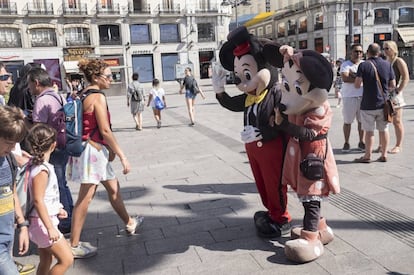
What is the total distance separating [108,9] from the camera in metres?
38.1

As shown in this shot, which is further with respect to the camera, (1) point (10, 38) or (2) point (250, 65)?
(1) point (10, 38)

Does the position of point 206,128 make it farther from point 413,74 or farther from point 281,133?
point 413,74

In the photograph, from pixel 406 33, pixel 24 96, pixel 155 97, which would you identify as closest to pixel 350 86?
pixel 24 96

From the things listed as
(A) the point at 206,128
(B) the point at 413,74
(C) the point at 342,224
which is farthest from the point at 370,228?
(B) the point at 413,74

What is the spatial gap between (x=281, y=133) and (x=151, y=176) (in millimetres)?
2998

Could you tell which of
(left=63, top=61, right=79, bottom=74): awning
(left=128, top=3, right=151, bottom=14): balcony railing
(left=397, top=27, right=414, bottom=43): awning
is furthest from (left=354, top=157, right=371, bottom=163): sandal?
(left=128, top=3, right=151, bottom=14): balcony railing

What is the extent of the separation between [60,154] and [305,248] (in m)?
2.48

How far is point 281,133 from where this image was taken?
3.54m

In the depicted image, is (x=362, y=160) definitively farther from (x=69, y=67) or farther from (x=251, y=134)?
(x=69, y=67)

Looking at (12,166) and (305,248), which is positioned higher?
(12,166)

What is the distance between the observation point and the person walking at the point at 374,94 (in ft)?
18.9

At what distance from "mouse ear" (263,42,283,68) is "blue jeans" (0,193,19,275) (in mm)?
2348

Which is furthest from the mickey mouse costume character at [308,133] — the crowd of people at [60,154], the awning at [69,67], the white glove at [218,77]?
the awning at [69,67]

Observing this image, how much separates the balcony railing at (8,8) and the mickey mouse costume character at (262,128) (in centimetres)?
3694
